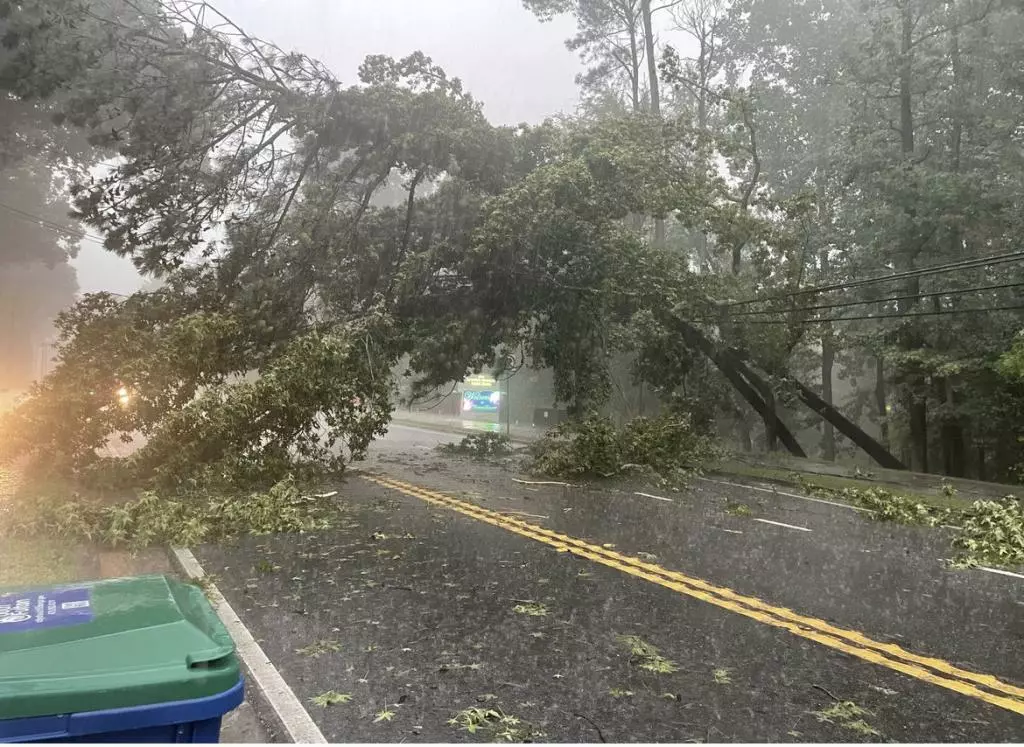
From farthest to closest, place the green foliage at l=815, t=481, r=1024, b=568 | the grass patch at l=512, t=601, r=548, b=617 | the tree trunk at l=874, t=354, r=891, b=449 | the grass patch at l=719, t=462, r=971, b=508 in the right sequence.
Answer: the tree trunk at l=874, t=354, r=891, b=449 < the grass patch at l=719, t=462, r=971, b=508 < the green foliage at l=815, t=481, r=1024, b=568 < the grass patch at l=512, t=601, r=548, b=617

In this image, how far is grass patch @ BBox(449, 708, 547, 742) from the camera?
3797 millimetres

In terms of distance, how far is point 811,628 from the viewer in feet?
18.3

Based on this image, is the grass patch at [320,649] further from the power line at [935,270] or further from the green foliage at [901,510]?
the power line at [935,270]

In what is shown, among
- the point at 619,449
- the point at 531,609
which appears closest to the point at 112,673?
the point at 531,609

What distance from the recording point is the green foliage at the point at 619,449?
1571cm

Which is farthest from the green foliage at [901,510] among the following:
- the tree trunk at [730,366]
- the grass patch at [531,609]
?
the tree trunk at [730,366]

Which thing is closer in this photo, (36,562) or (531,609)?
(531,609)

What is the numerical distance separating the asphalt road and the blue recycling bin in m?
1.87

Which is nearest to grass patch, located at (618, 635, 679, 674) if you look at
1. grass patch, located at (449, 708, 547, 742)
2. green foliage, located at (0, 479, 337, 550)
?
grass patch, located at (449, 708, 547, 742)

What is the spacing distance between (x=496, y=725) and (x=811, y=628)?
2.90 m

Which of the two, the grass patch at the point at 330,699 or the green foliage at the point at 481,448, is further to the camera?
the green foliage at the point at 481,448

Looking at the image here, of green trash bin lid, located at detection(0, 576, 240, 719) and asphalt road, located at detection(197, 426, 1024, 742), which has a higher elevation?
green trash bin lid, located at detection(0, 576, 240, 719)

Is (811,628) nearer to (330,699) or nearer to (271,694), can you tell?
(330,699)

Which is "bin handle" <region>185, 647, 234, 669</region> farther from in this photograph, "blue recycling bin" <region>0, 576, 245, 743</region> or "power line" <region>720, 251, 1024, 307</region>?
"power line" <region>720, 251, 1024, 307</region>
